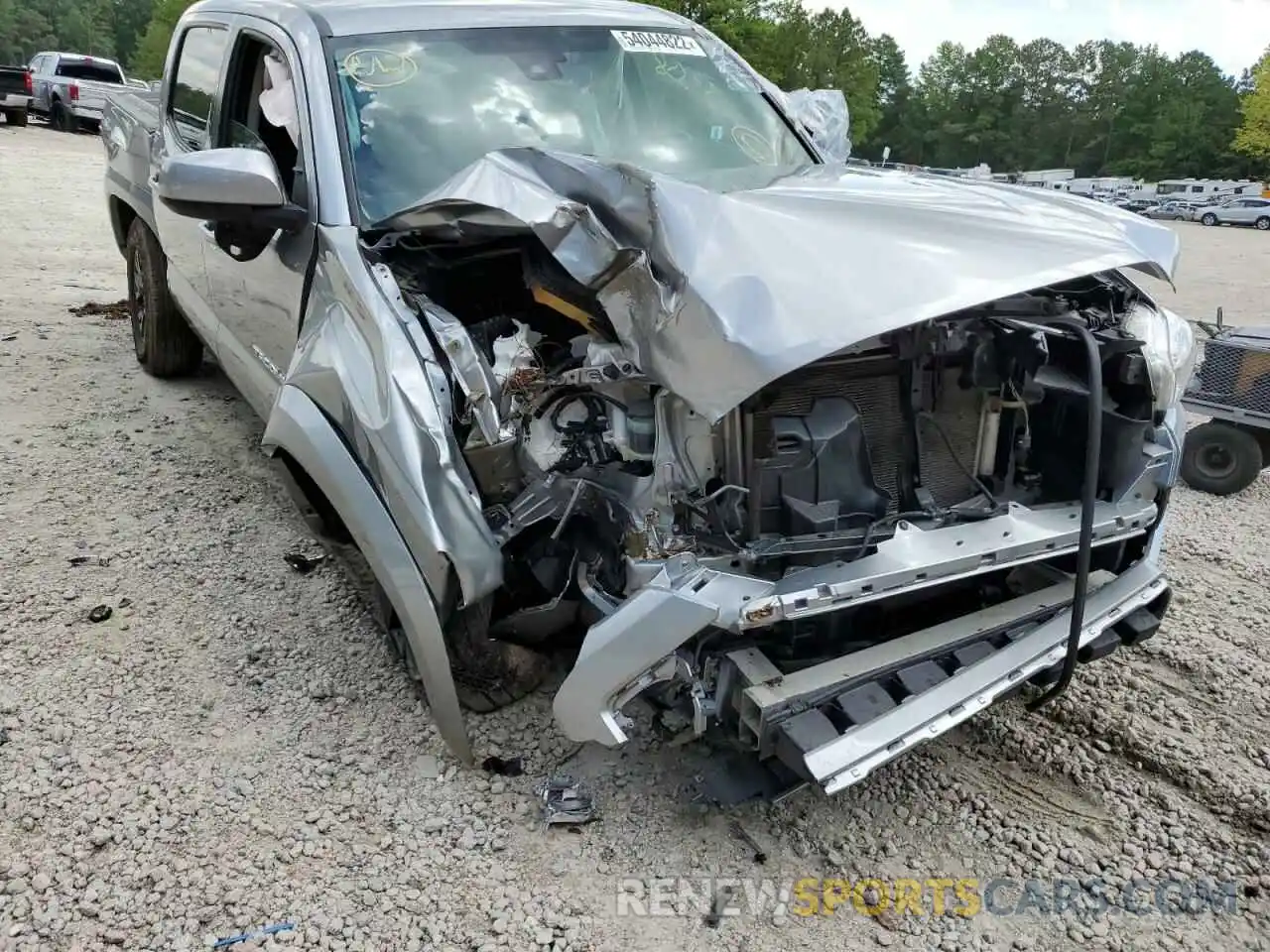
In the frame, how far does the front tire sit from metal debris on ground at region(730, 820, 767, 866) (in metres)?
4.31

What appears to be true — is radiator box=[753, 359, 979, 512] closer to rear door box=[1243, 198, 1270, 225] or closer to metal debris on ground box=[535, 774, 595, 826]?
metal debris on ground box=[535, 774, 595, 826]

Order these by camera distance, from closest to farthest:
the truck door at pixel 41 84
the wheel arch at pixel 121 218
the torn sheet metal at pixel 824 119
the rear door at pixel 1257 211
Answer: the torn sheet metal at pixel 824 119 < the wheel arch at pixel 121 218 < the truck door at pixel 41 84 < the rear door at pixel 1257 211

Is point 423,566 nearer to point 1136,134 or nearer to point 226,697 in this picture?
point 226,697

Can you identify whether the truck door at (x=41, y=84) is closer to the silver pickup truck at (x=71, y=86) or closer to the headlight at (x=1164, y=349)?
the silver pickup truck at (x=71, y=86)

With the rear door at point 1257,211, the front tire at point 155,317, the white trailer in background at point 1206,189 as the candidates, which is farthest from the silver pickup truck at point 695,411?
the white trailer in background at point 1206,189

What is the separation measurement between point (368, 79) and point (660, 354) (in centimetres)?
170

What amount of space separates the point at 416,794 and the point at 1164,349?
7.98 ft

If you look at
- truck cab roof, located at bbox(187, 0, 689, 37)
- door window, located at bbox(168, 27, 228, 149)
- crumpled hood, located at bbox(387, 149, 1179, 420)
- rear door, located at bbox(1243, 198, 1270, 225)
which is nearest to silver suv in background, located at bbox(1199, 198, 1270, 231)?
rear door, located at bbox(1243, 198, 1270, 225)

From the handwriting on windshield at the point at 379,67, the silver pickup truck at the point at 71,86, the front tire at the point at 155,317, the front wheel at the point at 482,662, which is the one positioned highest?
the silver pickup truck at the point at 71,86

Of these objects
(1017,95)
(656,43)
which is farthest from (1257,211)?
(1017,95)

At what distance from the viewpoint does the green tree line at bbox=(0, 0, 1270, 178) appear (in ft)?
200

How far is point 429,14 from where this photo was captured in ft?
11.2

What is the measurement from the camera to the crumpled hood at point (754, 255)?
6.70ft

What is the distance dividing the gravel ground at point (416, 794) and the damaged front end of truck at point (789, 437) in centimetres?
39
